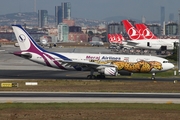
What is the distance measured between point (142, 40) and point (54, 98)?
99.6 metres

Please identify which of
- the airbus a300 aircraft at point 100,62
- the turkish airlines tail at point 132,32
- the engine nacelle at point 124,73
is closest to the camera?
the airbus a300 aircraft at point 100,62

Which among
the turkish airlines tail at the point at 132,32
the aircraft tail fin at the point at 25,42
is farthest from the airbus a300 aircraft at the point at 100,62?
the turkish airlines tail at the point at 132,32

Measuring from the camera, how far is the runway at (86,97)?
4028cm

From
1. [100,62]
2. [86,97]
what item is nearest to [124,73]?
[100,62]

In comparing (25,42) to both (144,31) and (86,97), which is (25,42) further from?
(144,31)

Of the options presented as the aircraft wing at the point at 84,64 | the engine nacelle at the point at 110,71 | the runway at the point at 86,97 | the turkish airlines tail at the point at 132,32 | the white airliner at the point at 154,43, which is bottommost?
the runway at the point at 86,97

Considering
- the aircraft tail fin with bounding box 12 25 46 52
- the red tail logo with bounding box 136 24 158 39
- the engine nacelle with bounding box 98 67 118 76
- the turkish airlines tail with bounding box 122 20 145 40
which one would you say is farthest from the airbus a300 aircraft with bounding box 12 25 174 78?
the red tail logo with bounding box 136 24 158 39

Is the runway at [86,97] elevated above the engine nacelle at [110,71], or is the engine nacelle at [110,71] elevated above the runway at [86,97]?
the engine nacelle at [110,71]

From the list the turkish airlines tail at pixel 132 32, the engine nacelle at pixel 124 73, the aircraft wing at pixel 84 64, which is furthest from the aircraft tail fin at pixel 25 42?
the turkish airlines tail at pixel 132 32

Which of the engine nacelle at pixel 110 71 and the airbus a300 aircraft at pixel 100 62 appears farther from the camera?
the airbus a300 aircraft at pixel 100 62

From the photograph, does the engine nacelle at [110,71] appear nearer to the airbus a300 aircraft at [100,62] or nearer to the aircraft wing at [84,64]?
the airbus a300 aircraft at [100,62]

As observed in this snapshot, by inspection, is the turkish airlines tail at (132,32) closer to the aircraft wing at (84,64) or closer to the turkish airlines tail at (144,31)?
the turkish airlines tail at (144,31)

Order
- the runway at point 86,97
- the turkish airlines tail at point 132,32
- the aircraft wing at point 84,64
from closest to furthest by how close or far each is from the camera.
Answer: the runway at point 86,97, the aircraft wing at point 84,64, the turkish airlines tail at point 132,32
